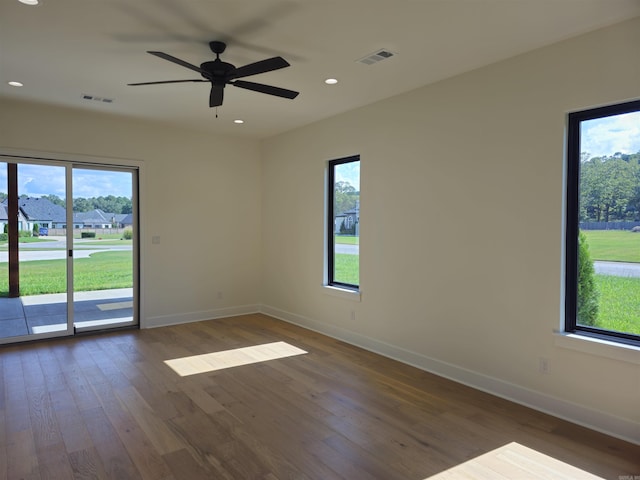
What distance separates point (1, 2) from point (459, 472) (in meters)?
4.03

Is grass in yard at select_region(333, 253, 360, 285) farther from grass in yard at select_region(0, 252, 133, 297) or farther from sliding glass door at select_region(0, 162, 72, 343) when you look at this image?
sliding glass door at select_region(0, 162, 72, 343)

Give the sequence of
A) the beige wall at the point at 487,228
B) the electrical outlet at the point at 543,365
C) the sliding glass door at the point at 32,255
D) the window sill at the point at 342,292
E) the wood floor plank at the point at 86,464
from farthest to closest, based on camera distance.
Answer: the window sill at the point at 342,292 < the sliding glass door at the point at 32,255 < the electrical outlet at the point at 543,365 < the beige wall at the point at 487,228 < the wood floor plank at the point at 86,464

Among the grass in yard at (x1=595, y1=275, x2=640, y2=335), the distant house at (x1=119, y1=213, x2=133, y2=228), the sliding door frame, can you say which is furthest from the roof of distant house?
the grass in yard at (x1=595, y1=275, x2=640, y2=335)

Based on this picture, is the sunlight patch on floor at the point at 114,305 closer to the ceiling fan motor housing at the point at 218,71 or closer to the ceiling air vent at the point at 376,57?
the ceiling fan motor housing at the point at 218,71

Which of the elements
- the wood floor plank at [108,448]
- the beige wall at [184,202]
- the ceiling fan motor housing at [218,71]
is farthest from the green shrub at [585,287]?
the beige wall at [184,202]

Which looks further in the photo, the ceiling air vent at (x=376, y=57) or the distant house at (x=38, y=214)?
the distant house at (x=38, y=214)

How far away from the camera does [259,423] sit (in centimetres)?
292

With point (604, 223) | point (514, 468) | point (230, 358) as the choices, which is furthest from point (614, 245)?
point (230, 358)

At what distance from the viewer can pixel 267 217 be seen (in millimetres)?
6535

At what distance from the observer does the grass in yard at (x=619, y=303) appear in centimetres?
279

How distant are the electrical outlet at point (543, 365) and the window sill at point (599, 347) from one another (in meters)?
0.18

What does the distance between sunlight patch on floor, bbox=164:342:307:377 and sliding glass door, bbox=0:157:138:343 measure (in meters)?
1.87

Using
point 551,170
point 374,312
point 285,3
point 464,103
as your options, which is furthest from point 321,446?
point 464,103

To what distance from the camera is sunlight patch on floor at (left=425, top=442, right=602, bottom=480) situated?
229 cm
